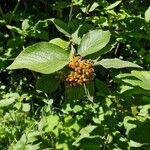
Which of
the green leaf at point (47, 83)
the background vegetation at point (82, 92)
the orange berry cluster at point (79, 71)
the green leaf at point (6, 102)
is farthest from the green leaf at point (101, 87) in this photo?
the green leaf at point (6, 102)

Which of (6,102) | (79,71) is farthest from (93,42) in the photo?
(6,102)

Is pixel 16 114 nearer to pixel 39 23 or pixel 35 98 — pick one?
pixel 35 98

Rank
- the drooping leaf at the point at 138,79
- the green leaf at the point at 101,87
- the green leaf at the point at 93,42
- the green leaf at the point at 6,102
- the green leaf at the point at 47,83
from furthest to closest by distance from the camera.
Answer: the green leaf at the point at 6,102
the green leaf at the point at 101,87
the green leaf at the point at 47,83
the green leaf at the point at 93,42
the drooping leaf at the point at 138,79

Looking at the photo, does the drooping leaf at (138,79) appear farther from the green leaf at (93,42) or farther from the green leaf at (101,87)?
the green leaf at (101,87)

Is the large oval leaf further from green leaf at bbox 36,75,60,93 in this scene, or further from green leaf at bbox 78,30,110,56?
green leaf at bbox 36,75,60,93

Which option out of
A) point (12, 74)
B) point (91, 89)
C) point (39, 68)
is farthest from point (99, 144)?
point (12, 74)

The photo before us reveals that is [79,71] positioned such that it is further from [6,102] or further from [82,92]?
[6,102]
